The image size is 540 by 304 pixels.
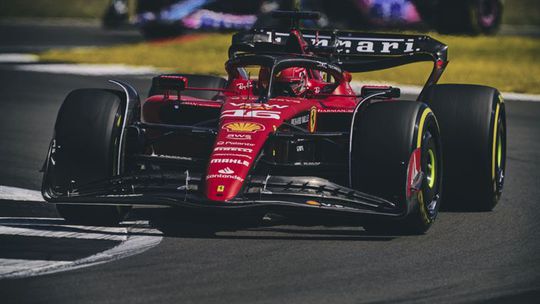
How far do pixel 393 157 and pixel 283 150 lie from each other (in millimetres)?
869

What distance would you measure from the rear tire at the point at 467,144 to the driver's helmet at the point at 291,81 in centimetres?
95

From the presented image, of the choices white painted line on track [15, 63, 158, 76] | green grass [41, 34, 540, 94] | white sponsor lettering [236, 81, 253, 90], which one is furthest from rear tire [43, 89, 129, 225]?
white painted line on track [15, 63, 158, 76]

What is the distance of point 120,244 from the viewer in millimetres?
8102

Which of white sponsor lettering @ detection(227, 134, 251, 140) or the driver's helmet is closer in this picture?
white sponsor lettering @ detection(227, 134, 251, 140)

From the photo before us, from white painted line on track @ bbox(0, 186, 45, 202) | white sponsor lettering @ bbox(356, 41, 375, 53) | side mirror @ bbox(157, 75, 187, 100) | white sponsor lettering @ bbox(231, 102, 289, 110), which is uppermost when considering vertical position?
white sponsor lettering @ bbox(356, 41, 375, 53)

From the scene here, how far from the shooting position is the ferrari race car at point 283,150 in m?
8.18

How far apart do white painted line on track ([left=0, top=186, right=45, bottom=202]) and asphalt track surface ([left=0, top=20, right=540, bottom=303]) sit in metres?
0.17

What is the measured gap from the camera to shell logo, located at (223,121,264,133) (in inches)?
335

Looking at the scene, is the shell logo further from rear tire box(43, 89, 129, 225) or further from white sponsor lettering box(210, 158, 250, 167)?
→ rear tire box(43, 89, 129, 225)

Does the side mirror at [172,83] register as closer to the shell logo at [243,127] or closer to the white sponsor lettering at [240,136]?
the shell logo at [243,127]

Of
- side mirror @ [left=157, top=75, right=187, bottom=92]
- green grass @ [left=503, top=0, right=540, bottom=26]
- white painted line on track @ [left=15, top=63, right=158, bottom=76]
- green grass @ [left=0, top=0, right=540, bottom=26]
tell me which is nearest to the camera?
side mirror @ [left=157, top=75, right=187, bottom=92]

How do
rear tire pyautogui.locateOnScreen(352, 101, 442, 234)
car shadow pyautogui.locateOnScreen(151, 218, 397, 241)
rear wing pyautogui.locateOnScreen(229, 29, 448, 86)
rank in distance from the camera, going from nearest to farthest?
rear tire pyautogui.locateOnScreen(352, 101, 442, 234) < car shadow pyautogui.locateOnScreen(151, 218, 397, 241) < rear wing pyautogui.locateOnScreen(229, 29, 448, 86)

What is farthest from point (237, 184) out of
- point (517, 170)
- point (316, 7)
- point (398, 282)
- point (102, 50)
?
point (316, 7)

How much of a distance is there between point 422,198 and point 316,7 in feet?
73.1
